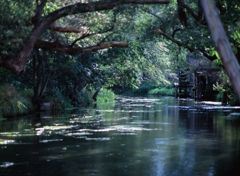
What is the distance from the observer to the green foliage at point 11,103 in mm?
23812

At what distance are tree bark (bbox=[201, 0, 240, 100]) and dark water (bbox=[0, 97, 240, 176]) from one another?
512 centimetres

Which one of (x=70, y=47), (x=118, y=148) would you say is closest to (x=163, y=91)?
(x=118, y=148)

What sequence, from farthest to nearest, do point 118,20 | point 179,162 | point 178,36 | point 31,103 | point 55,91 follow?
point 55,91 → point 31,103 → point 178,36 → point 118,20 → point 179,162

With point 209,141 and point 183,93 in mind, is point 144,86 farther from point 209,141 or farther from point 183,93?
point 209,141

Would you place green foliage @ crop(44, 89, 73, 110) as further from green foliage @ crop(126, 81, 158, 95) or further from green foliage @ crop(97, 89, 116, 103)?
green foliage @ crop(126, 81, 158, 95)

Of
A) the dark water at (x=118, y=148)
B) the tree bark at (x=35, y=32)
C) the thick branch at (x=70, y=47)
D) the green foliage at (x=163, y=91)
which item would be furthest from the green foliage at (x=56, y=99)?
the green foliage at (x=163, y=91)

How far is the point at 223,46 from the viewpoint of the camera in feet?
19.7

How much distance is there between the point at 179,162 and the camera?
12.0 metres

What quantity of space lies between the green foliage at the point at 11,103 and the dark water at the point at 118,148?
76.7 inches

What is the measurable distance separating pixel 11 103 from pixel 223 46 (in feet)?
64.8

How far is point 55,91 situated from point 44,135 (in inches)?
548

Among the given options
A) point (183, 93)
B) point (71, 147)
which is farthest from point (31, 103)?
point (183, 93)

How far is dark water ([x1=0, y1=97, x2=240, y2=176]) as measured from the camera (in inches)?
434

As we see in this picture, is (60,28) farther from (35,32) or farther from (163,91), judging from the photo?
(163,91)
